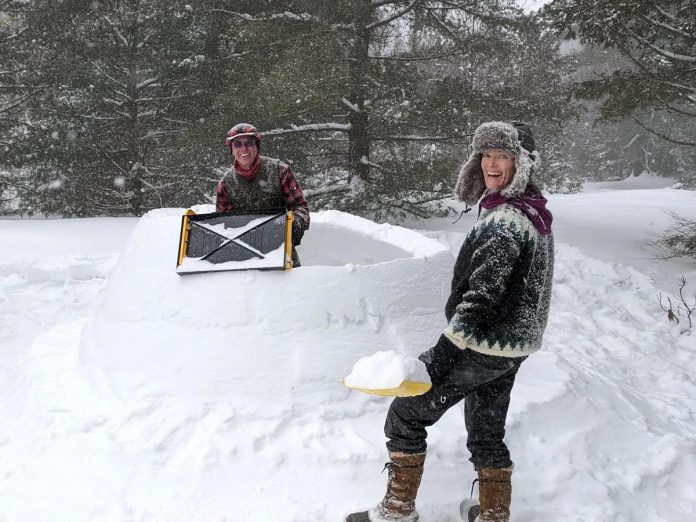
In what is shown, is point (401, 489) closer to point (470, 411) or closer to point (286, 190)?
point (470, 411)

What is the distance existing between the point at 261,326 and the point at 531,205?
182cm

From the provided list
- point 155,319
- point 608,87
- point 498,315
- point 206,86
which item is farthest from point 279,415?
point 206,86

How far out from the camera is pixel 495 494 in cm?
228

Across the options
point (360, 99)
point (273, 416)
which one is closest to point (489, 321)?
point (273, 416)

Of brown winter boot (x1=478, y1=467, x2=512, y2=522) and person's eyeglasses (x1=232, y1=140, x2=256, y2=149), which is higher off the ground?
person's eyeglasses (x1=232, y1=140, x2=256, y2=149)

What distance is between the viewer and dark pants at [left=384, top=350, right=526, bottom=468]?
2.21m

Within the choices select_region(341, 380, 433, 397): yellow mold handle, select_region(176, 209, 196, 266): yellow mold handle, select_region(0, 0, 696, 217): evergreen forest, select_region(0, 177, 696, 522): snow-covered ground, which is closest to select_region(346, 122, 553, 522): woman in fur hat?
select_region(341, 380, 433, 397): yellow mold handle

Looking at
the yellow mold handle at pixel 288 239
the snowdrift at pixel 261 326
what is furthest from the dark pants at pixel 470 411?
the yellow mold handle at pixel 288 239

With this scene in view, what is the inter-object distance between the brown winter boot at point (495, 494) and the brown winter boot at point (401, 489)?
11.0 inches

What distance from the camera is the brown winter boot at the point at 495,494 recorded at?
7.48ft

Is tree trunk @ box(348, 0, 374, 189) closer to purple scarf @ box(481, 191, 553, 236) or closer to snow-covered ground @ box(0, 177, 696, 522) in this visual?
snow-covered ground @ box(0, 177, 696, 522)

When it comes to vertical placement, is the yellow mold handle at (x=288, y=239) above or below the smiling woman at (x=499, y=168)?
below

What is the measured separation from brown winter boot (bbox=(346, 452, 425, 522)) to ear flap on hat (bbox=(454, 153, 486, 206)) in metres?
1.15

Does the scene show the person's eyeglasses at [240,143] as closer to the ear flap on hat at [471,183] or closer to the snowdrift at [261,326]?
the snowdrift at [261,326]
